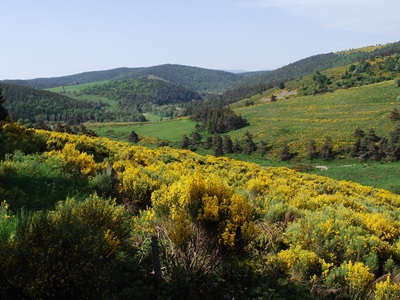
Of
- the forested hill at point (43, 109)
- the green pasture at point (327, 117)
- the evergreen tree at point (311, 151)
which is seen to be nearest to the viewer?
the evergreen tree at point (311, 151)

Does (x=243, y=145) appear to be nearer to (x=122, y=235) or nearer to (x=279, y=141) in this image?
(x=279, y=141)

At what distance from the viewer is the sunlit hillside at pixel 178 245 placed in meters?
3.44

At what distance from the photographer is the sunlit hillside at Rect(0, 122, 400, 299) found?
3.44m

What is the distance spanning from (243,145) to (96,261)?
245 feet

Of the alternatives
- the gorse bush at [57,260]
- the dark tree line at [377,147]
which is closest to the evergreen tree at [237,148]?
the dark tree line at [377,147]

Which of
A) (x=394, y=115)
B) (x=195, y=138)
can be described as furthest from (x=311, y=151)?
(x=195, y=138)

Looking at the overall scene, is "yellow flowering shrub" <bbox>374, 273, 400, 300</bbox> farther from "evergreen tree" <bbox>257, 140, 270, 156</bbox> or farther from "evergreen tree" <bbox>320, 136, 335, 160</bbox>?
"evergreen tree" <bbox>257, 140, 270, 156</bbox>

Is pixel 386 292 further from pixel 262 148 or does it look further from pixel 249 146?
pixel 249 146

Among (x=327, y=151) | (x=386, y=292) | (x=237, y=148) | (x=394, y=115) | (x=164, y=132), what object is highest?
(x=386, y=292)

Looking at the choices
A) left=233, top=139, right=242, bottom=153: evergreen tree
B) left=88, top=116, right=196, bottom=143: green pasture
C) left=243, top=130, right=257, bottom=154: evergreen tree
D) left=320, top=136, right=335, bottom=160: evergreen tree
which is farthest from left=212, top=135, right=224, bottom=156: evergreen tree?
left=320, top=136, right=335, bottom=160: evergreen tree

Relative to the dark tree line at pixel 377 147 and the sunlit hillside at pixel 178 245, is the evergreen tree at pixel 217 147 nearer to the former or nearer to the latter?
the dark tree line at pixel 377 147

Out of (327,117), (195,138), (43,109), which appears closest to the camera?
(327,117)

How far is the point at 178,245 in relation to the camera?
4672 mm

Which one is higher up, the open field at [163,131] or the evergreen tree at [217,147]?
the open field at [163,131]
